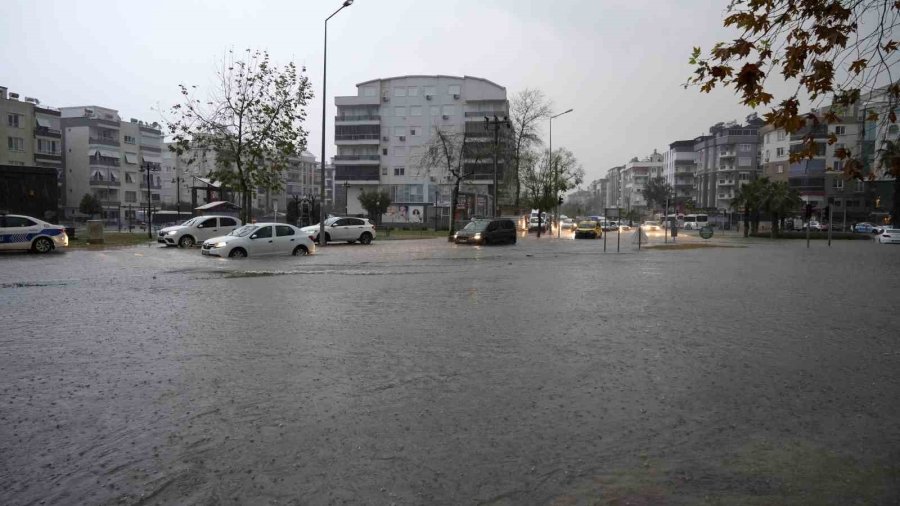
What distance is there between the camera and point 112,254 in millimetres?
24578

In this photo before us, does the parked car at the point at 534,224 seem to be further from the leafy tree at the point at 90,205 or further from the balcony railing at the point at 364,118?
the leafy tree at the point at 90,205

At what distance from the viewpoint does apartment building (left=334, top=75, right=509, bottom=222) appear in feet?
309

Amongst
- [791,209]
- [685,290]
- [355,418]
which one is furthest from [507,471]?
[791,209]

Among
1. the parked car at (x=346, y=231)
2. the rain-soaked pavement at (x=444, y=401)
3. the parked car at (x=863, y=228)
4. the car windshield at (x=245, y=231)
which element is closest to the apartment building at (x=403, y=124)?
the parked car at (x=863, y=228)

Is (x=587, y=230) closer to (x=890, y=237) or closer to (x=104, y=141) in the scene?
(x=890, y=237)

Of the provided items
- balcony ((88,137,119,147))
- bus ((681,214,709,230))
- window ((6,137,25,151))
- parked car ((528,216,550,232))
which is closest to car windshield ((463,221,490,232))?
parked car ((528,216,550,232))

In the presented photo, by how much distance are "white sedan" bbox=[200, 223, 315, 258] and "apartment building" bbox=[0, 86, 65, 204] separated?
57264mm

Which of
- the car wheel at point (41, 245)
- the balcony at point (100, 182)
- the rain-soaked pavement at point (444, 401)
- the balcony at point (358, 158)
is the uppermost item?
the balcony at point (358, 158)

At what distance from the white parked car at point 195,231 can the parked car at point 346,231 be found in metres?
5.15

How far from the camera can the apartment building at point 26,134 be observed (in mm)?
70125

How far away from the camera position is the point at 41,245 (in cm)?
2419

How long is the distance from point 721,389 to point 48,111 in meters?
93.3

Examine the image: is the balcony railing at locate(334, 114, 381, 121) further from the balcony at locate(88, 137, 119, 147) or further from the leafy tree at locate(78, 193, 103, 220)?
the leafy tree at locate(78, 193, 103, 220)

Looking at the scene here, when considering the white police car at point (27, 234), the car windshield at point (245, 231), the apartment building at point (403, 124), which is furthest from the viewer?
the apartment building at point (403, 124)
